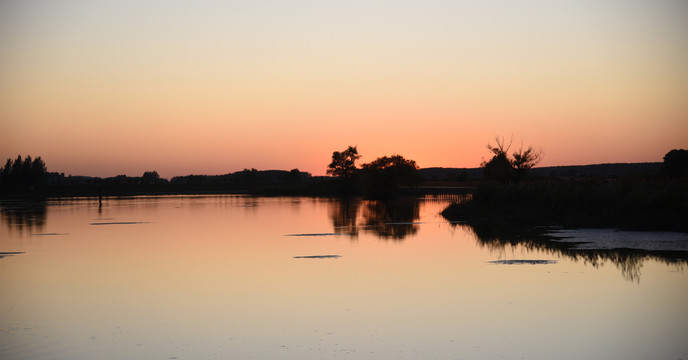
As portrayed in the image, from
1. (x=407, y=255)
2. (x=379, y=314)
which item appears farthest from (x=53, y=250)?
(x=379, y=314)

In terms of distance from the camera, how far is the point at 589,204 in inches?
1403

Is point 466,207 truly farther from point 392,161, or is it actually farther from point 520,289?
point 392,161

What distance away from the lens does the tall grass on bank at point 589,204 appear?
29703mm

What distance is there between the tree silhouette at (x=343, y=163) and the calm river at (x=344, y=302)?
4264 inches

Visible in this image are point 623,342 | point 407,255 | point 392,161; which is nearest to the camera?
point 623,342

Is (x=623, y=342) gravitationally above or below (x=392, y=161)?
below

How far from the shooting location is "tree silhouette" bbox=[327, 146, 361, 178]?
137 metres

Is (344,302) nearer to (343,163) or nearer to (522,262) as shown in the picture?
(522,262)

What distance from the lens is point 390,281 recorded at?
→ 743 inches

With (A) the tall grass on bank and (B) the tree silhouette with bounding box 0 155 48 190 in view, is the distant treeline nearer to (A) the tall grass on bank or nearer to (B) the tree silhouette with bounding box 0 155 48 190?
(A) the tall grass on bank

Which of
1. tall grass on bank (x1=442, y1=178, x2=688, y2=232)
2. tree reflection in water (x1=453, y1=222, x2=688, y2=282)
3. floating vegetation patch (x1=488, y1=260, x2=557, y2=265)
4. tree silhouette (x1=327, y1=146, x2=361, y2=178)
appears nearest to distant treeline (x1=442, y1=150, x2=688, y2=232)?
tall grass on bank (x1=442, y1=178, x2=688, y2=232)

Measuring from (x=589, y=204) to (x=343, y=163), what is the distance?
103 metres

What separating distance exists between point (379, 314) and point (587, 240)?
1564 centimetres

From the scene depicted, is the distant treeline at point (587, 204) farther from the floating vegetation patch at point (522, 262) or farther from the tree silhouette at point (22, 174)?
the tree silhouette at point (22, 174)
